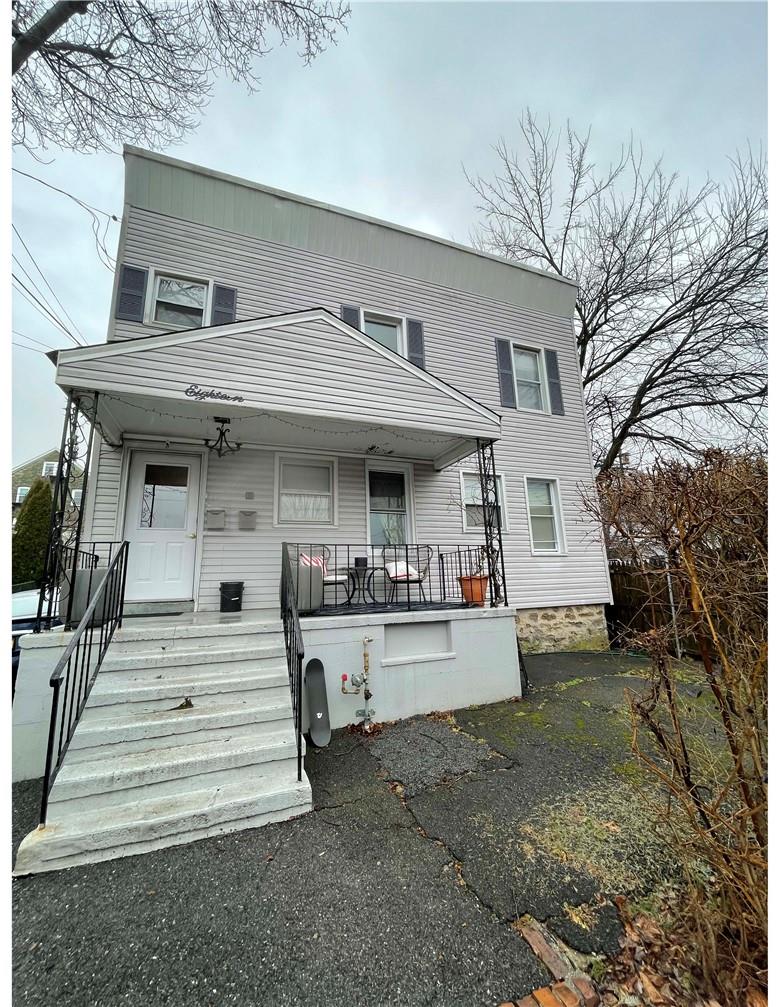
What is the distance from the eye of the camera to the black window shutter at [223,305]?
267 inches

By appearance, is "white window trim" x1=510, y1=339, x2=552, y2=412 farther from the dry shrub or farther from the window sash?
the dry shrub

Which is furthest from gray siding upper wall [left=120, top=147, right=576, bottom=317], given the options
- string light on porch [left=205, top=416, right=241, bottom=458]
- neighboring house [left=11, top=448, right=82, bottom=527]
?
neighboring house [left=11, top=448, right=82, bottom=527]

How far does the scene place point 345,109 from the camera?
702 centimetres

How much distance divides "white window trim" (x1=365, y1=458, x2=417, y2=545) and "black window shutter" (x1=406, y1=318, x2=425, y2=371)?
2.23 meters

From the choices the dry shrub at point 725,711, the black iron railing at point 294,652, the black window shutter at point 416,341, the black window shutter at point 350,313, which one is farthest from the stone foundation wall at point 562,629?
the black window shutter at point 350,313

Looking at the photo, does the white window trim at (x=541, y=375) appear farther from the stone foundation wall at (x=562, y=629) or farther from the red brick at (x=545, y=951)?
the red brick at (x=545, y=951)

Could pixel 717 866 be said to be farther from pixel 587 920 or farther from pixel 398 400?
pixel 398 400

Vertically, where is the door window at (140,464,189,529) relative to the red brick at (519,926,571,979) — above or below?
above

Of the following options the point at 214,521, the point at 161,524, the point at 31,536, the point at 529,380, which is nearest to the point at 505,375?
the point at 529,380

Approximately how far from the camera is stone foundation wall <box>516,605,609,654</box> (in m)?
7.82

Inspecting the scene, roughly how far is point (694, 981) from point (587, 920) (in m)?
0.48

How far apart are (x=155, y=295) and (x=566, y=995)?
855 centimetres
